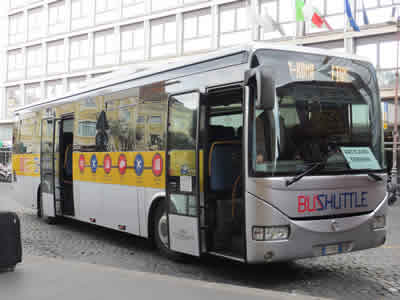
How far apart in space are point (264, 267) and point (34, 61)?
1753 inches

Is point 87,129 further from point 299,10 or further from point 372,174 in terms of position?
point 299,10

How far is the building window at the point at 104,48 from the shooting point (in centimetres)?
4172

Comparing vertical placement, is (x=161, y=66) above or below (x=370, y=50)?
below

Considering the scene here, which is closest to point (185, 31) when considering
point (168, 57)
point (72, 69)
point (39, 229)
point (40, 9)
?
point (168, 57)

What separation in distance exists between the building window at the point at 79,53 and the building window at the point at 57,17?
2.03 metres

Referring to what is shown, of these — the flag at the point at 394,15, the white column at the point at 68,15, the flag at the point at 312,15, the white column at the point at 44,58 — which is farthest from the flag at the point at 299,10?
the white column at the point at 44,58

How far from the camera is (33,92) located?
47.9 meters

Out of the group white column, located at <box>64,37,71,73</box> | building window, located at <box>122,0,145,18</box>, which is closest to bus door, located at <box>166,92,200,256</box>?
building window, located at <box>122,0,145,18</box>

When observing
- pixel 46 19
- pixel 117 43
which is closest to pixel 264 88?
pixel 117 43

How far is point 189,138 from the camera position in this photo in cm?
764

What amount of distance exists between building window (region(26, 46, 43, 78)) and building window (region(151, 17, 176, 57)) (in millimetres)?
13667

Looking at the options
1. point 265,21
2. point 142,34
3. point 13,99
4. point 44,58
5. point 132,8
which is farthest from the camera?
point 13,99

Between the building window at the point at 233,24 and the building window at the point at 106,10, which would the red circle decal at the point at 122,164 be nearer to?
the building window at the point at 233,24

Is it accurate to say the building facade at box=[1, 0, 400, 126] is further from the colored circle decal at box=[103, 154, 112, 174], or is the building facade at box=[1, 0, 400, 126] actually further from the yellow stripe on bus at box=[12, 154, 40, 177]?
the colored circle decal at box=[103, 154, 112, 174]
